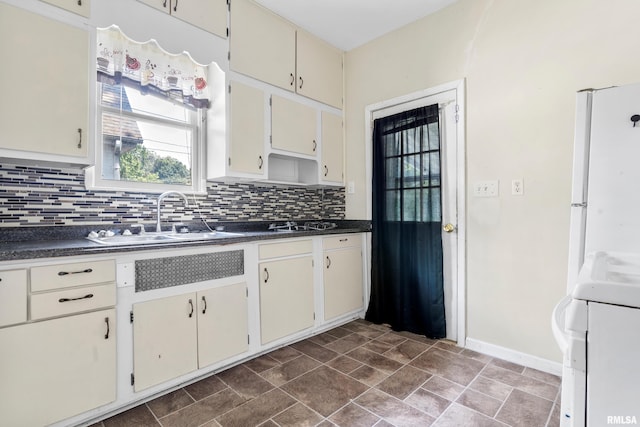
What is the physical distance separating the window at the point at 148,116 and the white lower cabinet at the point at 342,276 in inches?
49.0

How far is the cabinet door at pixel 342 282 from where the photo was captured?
272 cm

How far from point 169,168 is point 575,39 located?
2.84m

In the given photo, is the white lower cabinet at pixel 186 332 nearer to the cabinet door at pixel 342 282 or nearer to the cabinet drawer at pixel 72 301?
the cabinet drawer at pixel 72 301

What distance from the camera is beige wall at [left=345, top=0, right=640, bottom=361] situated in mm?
1884

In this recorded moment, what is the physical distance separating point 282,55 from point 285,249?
1637 millimetres

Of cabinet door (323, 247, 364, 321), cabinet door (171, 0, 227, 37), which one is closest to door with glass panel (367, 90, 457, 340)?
cabinet door (323, 247, 364, 321)

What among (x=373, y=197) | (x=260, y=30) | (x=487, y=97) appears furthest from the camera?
(x=373, y=197)

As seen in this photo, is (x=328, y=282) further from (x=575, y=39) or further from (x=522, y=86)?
(x=575, y=39)

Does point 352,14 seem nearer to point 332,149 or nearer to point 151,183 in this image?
point 332,149

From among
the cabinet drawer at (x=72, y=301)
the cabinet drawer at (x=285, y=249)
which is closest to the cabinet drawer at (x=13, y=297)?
the cabinet drawer at (x=72, y=301)

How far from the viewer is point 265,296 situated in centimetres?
224

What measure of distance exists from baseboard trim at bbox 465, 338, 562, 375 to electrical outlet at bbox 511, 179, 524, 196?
1079 millimetres

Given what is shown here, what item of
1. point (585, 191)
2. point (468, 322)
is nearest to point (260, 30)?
point (585, 191)

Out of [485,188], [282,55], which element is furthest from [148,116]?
[485,188]
